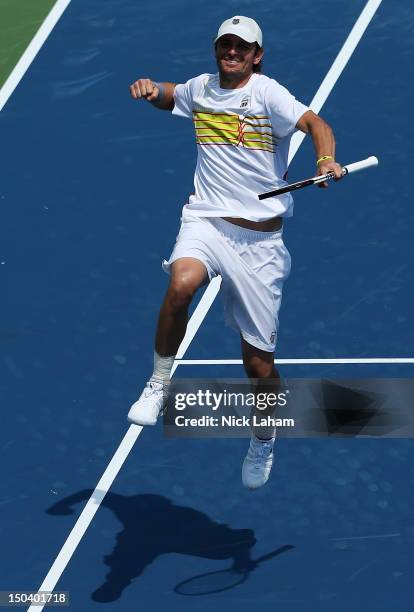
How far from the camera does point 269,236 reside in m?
13.0

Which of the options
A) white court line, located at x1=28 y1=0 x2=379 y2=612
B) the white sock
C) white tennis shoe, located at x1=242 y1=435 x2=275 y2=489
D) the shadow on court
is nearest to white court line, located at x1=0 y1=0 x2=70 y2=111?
white court line, located at x1=28 y1=0 x2=379 y2=612

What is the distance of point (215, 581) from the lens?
521 inches

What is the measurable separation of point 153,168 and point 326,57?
2.22 metres

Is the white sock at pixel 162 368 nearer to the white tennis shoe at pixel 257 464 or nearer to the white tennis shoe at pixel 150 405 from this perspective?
the white tennis shoe at pixel 150 405

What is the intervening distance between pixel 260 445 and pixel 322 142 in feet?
8.39

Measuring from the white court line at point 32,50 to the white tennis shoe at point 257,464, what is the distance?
536cm

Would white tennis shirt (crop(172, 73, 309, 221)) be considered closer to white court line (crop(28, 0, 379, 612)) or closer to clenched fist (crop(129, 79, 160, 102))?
clenched fist (crop(129, 79, 160, 102))

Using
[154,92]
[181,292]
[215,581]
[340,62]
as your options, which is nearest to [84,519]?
[215,581]

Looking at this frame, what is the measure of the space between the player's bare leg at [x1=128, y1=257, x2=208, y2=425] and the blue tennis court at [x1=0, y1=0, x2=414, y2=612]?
1.55 meters

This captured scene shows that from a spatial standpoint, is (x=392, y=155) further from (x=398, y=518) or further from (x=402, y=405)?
(x=398, y=518)

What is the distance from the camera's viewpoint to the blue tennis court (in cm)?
1338

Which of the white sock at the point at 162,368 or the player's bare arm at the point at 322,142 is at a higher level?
the player's bare arm at the point at 322,142

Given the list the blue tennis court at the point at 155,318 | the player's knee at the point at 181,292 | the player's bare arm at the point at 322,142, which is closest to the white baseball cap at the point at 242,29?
the player's bare arm at the point at 322,142

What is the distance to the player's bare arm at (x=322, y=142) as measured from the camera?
39.3 feet
